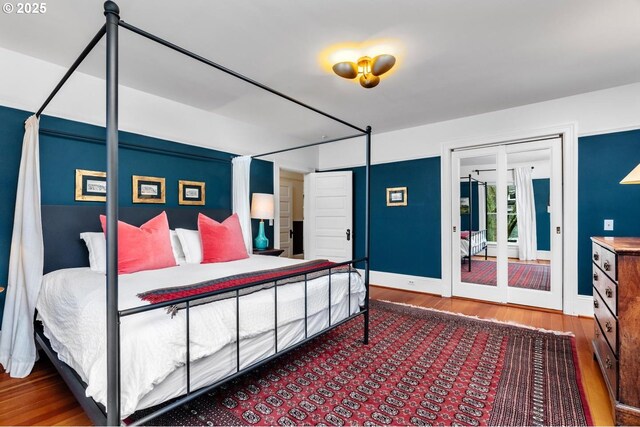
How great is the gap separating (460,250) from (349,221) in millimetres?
1811

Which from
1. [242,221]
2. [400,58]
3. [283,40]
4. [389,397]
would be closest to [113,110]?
[283,40]

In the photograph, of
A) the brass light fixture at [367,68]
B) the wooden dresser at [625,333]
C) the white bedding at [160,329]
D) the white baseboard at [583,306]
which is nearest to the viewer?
the white bedding at [160,329]

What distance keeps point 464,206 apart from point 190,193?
3.75m

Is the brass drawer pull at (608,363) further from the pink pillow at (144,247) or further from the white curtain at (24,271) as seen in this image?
the white curtain at (24,271)

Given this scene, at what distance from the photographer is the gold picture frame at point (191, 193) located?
3.71 m

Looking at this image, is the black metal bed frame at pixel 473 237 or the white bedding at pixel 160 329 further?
the black metal bed frame at pixel 473 237

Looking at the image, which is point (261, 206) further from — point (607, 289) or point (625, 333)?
point (625, 333)

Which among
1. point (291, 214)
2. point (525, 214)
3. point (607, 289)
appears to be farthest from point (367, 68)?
point (291, 214)

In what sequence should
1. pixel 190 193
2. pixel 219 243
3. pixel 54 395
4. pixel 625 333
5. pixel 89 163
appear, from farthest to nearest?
pixel 190 193 → pixel 219 243 → pixel 89 163 → pixel 54 395 → pixel 625 333

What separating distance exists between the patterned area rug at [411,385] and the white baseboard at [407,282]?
1514mm

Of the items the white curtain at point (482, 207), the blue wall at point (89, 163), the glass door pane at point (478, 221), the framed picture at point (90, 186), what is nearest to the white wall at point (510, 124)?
the glass door pane at point (478, 221)

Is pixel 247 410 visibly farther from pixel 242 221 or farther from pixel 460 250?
pixel 460 250

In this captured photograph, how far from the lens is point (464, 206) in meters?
4.40

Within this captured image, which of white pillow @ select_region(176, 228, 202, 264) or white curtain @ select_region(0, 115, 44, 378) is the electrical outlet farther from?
white curtain @ select_region(0, 115, 44, 378)
